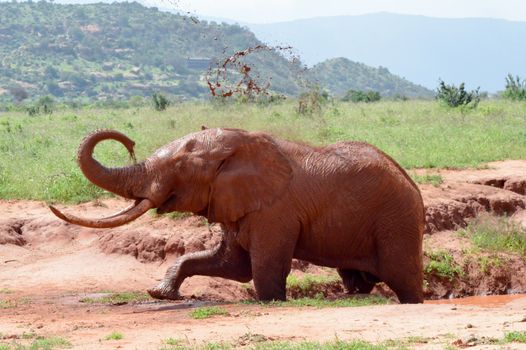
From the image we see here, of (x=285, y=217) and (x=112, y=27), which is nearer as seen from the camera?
(x=285, y=217)

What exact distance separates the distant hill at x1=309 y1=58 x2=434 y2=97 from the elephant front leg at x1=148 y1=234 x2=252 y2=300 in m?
71.8

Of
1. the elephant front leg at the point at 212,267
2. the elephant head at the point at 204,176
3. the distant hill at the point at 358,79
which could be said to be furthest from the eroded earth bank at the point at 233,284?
the distant hill at the point at 358,79

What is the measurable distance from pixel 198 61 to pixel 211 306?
73280mm

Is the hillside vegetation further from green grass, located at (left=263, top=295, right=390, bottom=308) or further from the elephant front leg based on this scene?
green grass, located at (left=263, top=295, right=390, bottom=308)

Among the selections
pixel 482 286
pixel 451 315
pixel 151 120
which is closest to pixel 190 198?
pixel 451 315

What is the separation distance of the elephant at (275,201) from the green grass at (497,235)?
4.12 meters

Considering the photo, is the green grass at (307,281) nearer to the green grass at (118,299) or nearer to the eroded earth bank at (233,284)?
the eroded earth bank at (233,284)

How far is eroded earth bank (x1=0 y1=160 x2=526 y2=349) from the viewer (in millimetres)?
8133

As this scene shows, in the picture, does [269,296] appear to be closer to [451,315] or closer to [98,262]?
[451,315]

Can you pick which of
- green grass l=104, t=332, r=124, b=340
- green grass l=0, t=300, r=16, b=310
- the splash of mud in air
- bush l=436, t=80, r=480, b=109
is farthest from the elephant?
bush l=436, t=80, r=480, b=109

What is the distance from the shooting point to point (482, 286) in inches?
565

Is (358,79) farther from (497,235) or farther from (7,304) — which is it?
(7,304)

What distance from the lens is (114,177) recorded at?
1041cm

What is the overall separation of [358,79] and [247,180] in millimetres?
82065
